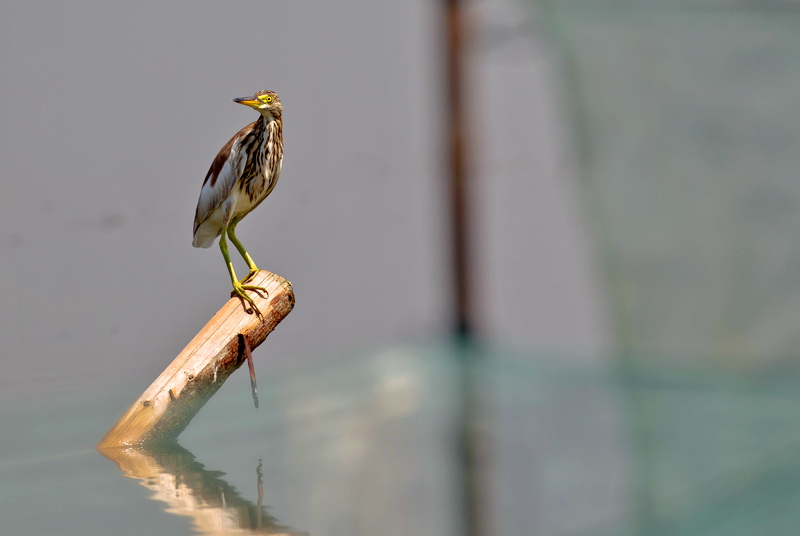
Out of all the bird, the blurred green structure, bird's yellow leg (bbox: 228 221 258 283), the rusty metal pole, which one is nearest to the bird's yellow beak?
the bird

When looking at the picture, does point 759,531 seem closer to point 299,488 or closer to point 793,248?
point 793,248

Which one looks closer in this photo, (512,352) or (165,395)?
(165,395)

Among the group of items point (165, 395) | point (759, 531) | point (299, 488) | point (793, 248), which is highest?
point (793, 248)

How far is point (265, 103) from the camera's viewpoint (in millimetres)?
1981

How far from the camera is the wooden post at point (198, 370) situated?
1.92 meters

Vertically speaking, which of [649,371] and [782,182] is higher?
[782,182]

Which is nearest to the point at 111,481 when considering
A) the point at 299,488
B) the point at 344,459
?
the point at 299,488

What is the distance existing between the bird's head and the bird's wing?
0.16 feet

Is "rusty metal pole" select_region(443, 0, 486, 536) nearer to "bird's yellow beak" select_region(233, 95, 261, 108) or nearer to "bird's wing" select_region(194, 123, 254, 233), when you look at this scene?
"bird's wing" select_region(194, 123, 254, 233)

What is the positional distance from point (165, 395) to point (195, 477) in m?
0.18

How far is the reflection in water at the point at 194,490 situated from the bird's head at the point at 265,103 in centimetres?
74

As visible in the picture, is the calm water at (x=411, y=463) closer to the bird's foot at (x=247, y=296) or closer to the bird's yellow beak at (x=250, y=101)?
the bird's foot at (x=247, y=296)

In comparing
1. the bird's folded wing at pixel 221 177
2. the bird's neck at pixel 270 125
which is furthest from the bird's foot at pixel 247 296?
the bird's neck at pixel 270 125

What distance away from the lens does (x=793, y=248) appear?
2.02 meters
